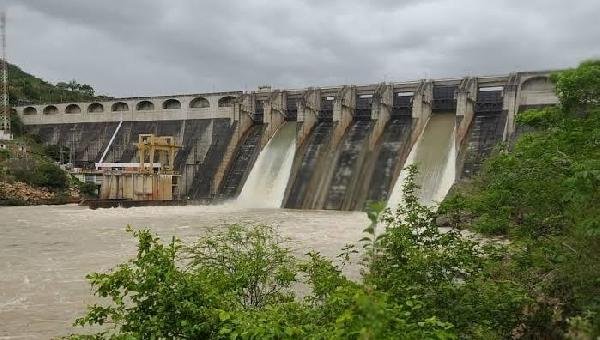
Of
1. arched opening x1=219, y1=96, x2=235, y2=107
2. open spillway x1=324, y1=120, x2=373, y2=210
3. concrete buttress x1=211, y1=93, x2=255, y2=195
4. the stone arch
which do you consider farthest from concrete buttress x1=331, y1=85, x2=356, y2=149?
the stone arch

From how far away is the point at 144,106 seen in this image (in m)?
41.6

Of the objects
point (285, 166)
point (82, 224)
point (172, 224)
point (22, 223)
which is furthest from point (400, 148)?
point (22, 223)

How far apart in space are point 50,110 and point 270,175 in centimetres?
2629

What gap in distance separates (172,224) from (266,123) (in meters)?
12.5

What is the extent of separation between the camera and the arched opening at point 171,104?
40031 mm

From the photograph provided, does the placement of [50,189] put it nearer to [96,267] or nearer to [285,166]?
[285,166]

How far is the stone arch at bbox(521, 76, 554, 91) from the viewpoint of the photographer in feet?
87.7

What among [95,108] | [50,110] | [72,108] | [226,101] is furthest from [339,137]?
[50,110]

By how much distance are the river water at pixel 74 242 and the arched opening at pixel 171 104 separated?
1258cm

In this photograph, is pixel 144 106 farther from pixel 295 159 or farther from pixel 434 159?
pixel 434 159

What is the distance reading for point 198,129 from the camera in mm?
37344

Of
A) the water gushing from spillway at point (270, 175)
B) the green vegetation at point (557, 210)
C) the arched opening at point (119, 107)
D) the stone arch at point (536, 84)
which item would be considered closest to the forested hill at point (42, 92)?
the arched opening at point (119, 107)

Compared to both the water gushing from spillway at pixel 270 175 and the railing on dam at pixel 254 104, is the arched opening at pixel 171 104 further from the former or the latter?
the water gushing from spillway at pixel 270 175

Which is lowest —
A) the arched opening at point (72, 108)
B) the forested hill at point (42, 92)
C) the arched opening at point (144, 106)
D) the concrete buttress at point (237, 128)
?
the concrete buttress at point (237, 128)
